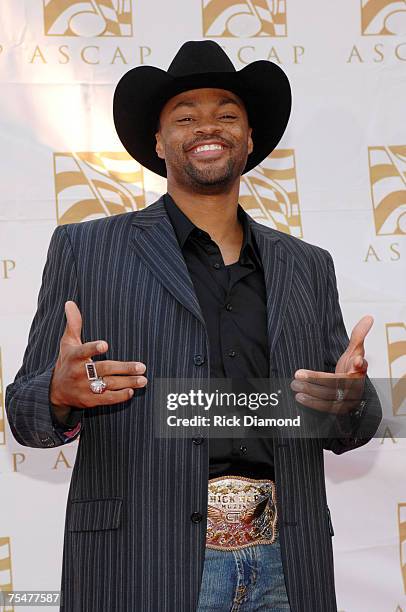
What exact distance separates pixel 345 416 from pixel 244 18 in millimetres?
1628

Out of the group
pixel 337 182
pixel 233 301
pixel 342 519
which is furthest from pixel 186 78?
pixel 342 519

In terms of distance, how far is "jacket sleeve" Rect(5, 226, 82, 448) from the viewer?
196 cm

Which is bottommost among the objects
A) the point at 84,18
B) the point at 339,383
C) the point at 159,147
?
the point at 339,383

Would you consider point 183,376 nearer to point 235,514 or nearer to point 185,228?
point 235,514

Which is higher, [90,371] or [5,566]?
[90,371]

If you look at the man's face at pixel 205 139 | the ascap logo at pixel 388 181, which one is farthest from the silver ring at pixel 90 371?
the ascap logo at pixel 388 181

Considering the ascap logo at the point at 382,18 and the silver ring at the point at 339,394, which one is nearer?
the silver ring at the point at 339,394

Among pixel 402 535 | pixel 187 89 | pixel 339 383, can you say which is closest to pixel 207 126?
pixel 187 89

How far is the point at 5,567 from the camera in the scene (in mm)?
2898

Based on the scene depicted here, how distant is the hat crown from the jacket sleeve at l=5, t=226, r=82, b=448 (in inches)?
22.6

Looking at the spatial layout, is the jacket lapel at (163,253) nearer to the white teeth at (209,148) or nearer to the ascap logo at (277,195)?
the white teeth at (209,148)

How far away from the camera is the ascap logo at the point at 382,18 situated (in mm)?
3111

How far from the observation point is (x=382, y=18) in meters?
3.12

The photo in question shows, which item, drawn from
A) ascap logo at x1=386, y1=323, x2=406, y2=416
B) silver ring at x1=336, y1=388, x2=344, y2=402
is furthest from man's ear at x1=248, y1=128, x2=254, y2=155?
silver ring at x1=336, y1=388, x2=344, y2=402
